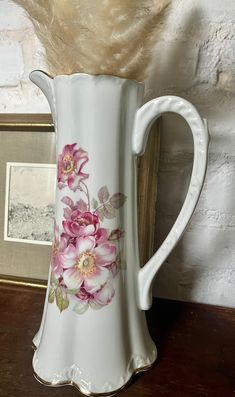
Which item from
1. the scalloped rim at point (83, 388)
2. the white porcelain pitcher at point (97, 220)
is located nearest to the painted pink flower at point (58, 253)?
the white porcelain pitcher at point (97, 220)

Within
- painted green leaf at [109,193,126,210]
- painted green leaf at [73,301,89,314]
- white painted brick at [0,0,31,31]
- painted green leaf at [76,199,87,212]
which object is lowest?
painted green leaf at [73,301,89,314]

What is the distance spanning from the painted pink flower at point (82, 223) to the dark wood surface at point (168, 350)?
16cm

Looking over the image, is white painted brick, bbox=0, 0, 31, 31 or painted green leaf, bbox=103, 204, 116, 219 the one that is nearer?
painted green leaf, bbox=103, 204, 116, 219

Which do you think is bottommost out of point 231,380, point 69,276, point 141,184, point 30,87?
point 231,380

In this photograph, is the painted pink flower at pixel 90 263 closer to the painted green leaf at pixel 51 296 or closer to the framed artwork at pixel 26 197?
the painted green leaf at pixel 51 296

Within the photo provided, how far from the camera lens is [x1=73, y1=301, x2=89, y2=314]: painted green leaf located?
13.6 inches

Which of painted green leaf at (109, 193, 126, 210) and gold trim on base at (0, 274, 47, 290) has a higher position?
painted green leaf at (109, 193, 126, 210)

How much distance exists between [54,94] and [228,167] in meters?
0.30

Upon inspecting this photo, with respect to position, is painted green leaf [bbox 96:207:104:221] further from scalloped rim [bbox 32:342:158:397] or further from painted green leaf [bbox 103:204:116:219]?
scalloped rim [bbox 32:342:158:397]

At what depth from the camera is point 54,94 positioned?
1.16 feet

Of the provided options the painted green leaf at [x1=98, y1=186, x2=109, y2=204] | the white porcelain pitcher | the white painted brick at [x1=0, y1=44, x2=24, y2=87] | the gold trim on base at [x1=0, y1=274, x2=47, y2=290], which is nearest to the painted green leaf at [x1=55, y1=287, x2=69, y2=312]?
the white porcelain pitcher

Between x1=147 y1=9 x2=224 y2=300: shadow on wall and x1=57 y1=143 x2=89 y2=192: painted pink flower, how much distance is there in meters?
0.23

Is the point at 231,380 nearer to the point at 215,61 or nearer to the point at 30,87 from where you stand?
the point at 215,61

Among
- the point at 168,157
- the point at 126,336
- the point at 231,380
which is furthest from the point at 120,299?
the point at 168,157
